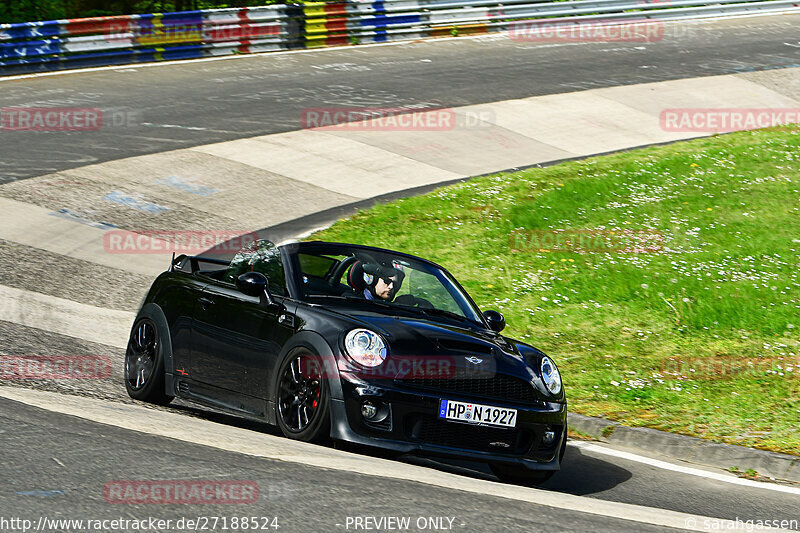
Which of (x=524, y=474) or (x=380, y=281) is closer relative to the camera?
(x=524, y=474)

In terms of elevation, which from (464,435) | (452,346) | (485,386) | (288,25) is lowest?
(464,435)

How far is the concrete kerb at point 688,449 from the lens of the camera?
7594 millimetres

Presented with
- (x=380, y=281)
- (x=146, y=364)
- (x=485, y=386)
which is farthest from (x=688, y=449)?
(x=146, y=364)

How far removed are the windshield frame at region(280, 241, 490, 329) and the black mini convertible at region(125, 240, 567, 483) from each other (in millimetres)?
13

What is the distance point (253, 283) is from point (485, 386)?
1689 mm

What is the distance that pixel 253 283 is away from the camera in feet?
22.9

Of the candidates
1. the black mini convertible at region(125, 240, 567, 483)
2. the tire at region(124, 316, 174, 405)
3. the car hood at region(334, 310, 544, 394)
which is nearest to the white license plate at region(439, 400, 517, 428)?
the black mini convertible at region(125, 240, 567, 483)

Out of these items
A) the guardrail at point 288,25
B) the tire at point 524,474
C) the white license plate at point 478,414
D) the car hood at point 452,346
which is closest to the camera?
the white license plate at point 478,414

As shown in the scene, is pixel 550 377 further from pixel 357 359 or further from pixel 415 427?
pixel 357 359

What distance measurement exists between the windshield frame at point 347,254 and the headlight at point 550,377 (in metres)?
0.68

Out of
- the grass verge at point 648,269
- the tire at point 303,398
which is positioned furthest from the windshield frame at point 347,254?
the grass verge at point 648,269

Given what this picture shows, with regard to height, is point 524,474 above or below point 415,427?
below

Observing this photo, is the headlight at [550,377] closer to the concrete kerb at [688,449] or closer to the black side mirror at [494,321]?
the black side mirror at [494,321]

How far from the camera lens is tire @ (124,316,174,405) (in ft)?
26.1
